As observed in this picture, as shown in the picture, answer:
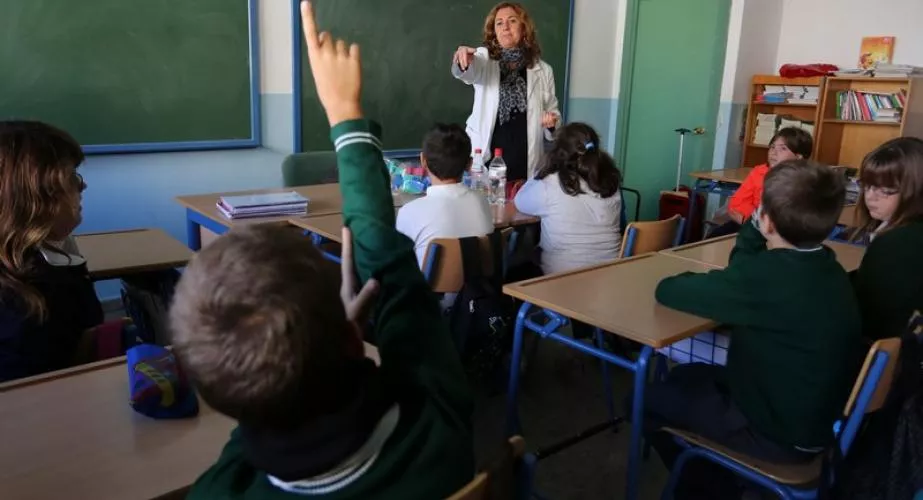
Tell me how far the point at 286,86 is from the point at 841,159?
14.1 feet

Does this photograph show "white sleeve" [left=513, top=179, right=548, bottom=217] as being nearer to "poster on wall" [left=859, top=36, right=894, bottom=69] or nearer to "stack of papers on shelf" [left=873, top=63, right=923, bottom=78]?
"stack of papers on shelf" [left=873, top=63, right=923, bottom=78]

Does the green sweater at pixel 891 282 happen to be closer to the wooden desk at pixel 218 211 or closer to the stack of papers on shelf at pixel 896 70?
the wooden desk at pixel 218 211

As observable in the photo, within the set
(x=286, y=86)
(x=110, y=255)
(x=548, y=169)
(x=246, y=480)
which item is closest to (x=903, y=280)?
(x=548, y=169)

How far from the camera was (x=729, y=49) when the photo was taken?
5746 millimetres

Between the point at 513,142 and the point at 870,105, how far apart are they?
9.90 ft

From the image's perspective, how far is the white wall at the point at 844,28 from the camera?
529cm

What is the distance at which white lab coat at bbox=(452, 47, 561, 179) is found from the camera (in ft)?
13.1

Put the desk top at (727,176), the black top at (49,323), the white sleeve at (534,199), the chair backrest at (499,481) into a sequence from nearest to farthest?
1. the chair backrest at (499,481)
2. the black top at (49,323)
3. the white sleeve at (534,199)
4. the desk top at (727,176)

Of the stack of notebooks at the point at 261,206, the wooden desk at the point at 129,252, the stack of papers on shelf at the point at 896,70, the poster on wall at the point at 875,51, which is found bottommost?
the wooden desk at the point at 129,252

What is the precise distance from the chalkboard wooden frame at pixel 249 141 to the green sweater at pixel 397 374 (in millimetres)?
3289

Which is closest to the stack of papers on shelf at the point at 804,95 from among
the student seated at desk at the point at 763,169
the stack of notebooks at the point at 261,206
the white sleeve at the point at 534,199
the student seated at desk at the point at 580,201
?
the student seated at desk at the point at 763,169

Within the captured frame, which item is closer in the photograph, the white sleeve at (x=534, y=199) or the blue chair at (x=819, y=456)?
the blue chair at (x=819, y=456)

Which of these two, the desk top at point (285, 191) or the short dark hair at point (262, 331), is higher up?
the short dark hair at point (262, 331)

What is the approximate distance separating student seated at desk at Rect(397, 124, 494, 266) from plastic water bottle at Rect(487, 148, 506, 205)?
74cm
